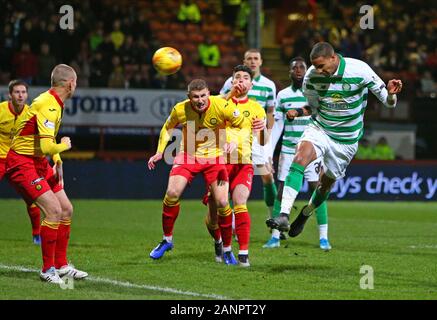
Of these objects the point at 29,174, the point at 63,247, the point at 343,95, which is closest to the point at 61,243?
the point at 63,247

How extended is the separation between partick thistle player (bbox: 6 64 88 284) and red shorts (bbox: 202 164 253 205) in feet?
7.08

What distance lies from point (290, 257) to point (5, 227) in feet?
17.9

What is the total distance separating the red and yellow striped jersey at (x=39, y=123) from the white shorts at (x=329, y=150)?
2987mm

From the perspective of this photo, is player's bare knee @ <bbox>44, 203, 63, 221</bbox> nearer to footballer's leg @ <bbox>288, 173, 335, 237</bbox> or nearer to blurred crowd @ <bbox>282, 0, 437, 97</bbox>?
footballer's leg @ <bbox>288, 173, 335, 237</bbox>

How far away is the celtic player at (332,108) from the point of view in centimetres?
1054

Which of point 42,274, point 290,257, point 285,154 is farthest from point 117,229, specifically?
point 42,274

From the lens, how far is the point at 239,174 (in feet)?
36.5

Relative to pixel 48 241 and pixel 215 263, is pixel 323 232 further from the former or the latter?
pixel 48 241

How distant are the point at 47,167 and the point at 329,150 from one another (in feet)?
10.7

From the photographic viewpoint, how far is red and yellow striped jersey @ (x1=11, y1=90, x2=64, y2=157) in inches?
354

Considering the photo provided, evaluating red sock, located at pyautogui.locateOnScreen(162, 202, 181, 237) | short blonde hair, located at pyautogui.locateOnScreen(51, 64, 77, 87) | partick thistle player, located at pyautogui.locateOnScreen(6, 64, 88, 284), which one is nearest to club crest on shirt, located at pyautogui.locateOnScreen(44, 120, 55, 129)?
partick thistle player, located at pyautogui.locateOnScreen(6, 64, 88, 284)

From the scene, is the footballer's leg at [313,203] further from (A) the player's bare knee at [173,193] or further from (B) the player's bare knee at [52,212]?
(B) the player's bare knee at [52,212]
